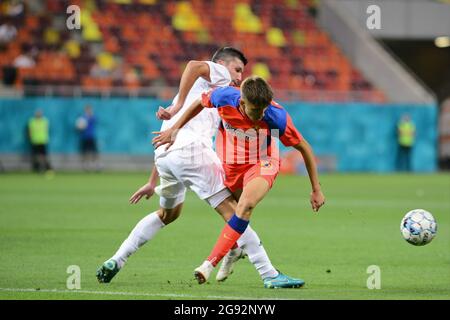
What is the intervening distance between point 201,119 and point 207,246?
3.44 meters

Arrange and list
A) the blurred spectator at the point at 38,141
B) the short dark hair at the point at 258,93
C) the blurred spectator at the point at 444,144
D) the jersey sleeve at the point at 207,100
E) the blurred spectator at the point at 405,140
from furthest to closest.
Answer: the blurred spectator at the point at 444,144
the blurred spectator at the point at 405,140
the blurred spectator at the point at 38,141
the jersey sleeve at the point at 207,100
the short dark hair at the point at 258,93

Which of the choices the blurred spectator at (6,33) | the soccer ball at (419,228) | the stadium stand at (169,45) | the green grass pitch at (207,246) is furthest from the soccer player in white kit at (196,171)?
the blurred spectator at (6,33)

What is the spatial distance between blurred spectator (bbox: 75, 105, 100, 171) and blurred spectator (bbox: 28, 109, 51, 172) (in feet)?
3.84

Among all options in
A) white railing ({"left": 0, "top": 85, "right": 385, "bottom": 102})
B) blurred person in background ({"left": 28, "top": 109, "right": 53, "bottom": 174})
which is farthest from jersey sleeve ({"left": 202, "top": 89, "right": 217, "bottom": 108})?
white railing ({"left": 0, "top": 85, "right": 385, "bottom": 102})

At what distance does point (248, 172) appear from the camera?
8.38 metres

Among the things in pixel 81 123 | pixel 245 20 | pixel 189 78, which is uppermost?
pixel 245 20

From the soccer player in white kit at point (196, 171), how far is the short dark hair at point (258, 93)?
2.81 feet

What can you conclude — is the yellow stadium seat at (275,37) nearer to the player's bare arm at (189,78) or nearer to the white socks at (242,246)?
the player's bare arm at (189,78)

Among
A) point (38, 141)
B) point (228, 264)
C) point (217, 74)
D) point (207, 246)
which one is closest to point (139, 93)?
point (38, 141)

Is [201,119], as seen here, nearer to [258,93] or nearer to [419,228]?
[258,93]

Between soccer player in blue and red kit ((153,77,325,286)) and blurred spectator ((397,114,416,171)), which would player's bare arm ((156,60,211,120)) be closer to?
A: soccer player in blue and red kit ((153,77,325,286))

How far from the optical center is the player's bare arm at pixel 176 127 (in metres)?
8.34

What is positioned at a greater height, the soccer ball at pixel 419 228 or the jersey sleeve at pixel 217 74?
the jersey sleeve at pixel 217 74
